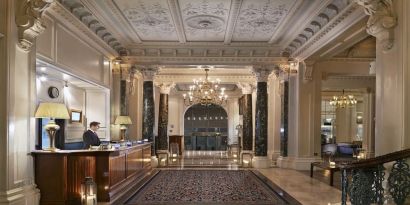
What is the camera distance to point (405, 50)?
475cm

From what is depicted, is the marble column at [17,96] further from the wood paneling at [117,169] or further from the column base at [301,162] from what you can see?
the column base at [301,162]

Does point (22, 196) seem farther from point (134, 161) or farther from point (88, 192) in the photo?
point (134, 161)

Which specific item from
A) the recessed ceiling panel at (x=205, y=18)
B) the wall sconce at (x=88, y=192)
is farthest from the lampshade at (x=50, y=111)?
the recessed ceiling panel at (x=205, y=18)

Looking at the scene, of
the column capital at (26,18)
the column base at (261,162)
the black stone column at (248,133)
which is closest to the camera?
the column capital at (26,18)

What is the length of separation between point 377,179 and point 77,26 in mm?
6757

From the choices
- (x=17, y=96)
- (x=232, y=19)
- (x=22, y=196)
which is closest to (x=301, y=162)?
(x=232, y=19)

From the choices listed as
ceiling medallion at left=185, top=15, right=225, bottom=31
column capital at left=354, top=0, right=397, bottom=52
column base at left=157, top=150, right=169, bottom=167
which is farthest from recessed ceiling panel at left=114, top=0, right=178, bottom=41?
column base at left=157, top=150, right=169, bottom=167

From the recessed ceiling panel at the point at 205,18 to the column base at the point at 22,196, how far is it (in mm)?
4581

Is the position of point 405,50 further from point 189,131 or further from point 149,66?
point 189,131

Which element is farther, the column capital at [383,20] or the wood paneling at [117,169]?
the wood paneling at [117,169]

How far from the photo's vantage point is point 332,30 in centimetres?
849

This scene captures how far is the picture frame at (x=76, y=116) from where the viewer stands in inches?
386

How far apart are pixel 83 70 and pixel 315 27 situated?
577 centimetres

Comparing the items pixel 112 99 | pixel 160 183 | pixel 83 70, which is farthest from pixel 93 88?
pixel 160 183
